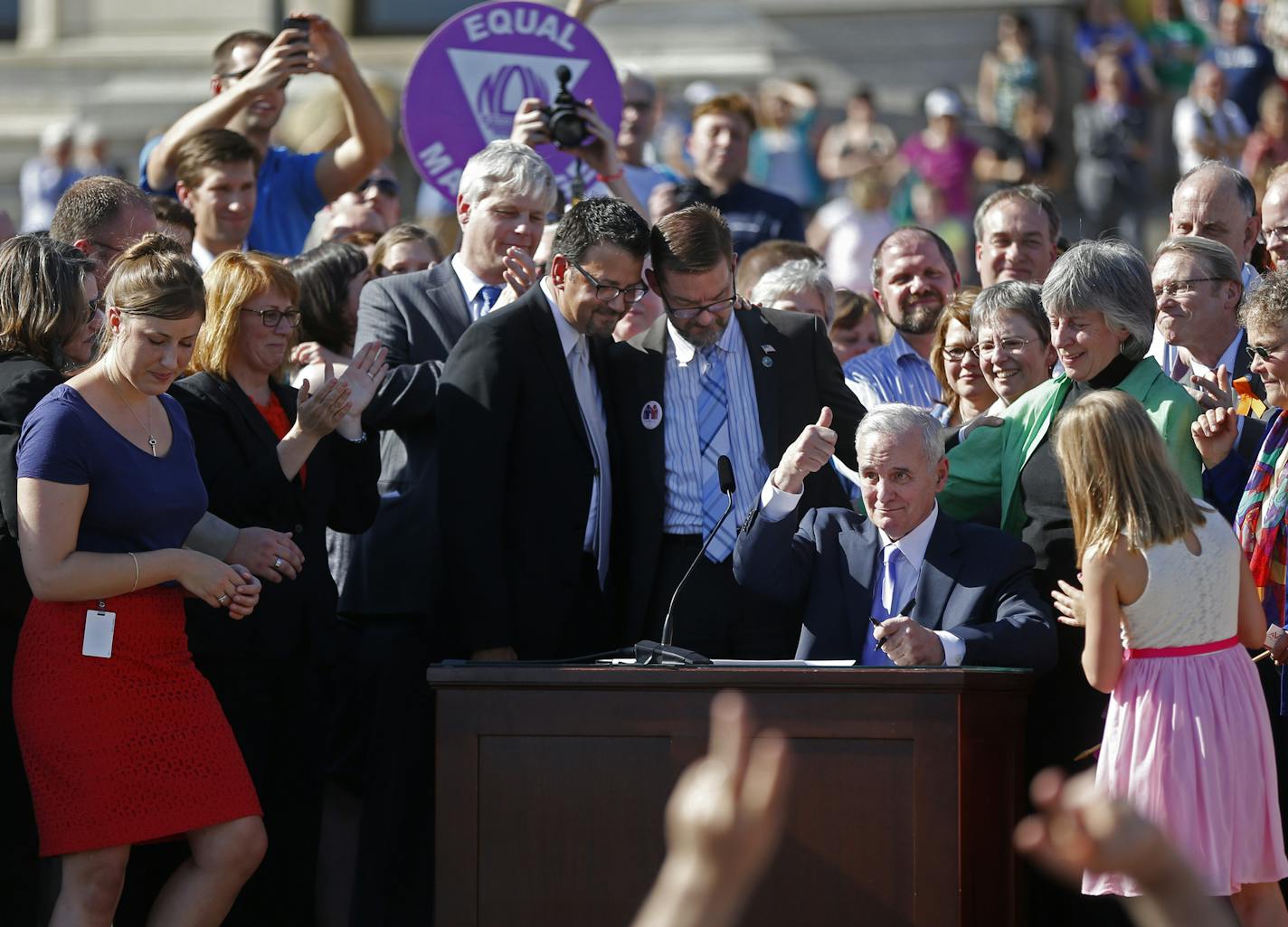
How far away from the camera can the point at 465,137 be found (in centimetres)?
726

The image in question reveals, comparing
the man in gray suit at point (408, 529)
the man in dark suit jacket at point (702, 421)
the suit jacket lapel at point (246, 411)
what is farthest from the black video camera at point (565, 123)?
the suit jacket lapel at point (246, 411)

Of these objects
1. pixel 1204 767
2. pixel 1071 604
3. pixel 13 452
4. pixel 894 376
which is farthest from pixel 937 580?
pixel 13 452

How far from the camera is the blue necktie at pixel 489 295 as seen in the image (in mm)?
5930

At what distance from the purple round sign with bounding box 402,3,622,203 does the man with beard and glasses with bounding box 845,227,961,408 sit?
47.1 inches

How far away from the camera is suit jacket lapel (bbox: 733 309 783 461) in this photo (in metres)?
5.51

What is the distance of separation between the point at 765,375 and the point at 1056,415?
0.78 m

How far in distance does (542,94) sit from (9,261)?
8.79 feet

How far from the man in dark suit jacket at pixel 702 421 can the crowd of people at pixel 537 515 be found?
0.01 metres

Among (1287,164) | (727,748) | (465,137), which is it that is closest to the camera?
(727,748)

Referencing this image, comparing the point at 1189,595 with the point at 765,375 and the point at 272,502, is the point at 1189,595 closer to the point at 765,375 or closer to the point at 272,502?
the point at 765,375

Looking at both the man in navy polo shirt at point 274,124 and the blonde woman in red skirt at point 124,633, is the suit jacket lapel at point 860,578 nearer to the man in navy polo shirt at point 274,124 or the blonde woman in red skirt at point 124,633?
the blonde woman in red skirt at point 124,633

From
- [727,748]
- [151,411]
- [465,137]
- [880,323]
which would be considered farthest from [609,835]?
[880,323]

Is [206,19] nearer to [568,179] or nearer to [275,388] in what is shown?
[568,179]

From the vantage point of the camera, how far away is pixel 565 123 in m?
6.95
